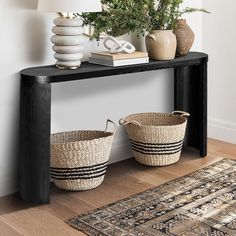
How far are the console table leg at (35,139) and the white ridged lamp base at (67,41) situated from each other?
20 centimetres

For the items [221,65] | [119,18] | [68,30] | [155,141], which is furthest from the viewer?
[221,65]

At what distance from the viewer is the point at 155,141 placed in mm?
2814

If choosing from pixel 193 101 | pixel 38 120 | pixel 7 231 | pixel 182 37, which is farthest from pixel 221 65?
pixel 7 231

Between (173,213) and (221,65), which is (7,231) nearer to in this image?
(173,213)

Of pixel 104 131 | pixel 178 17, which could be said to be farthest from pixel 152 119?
pixel 178 17

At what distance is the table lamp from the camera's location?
2.23 metres

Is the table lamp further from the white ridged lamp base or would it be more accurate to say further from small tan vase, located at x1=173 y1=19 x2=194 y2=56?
small tan vase, located at x1=173 y1=19 x2=194 y2=56

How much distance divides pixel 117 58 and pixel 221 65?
1.25 m

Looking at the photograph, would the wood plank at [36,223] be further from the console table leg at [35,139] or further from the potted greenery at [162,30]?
the potted greenery at [162,30]

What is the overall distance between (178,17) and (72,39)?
953 mm

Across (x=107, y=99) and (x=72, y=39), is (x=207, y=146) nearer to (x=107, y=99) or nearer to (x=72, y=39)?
(x=107, y=99)

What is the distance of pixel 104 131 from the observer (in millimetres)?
2740

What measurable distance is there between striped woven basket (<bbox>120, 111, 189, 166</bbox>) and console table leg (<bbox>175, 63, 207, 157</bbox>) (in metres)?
0.17

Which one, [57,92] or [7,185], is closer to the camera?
[7,185]
